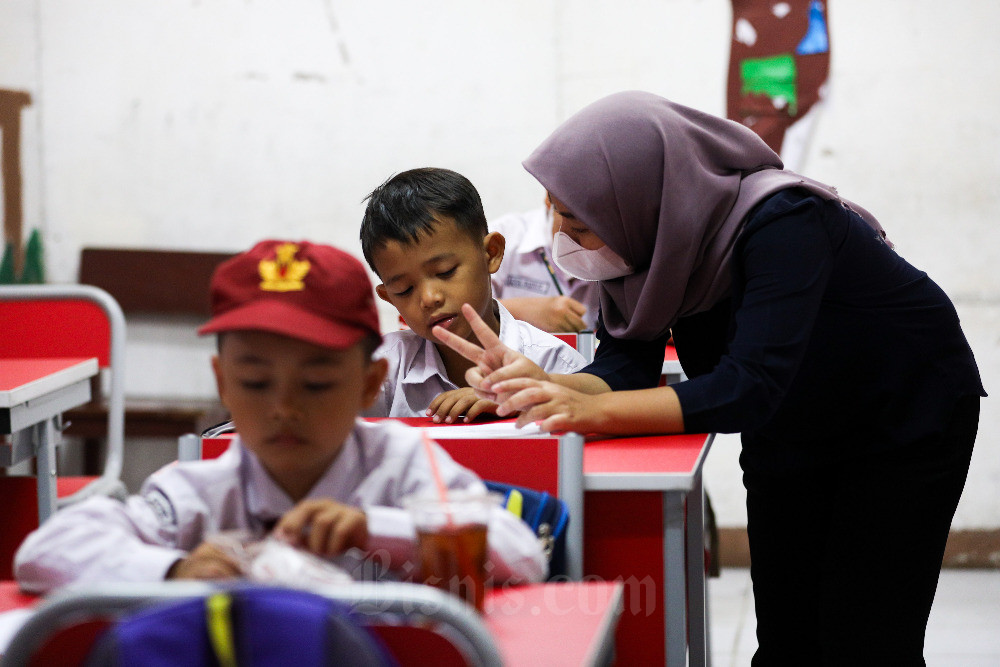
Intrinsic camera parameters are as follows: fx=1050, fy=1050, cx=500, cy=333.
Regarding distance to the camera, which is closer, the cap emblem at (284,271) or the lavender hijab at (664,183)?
the cap emblem at (284,271)

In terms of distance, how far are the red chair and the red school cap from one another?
4.61 ft

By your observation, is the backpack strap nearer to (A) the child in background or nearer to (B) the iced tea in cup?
(B) the iced tea in cup

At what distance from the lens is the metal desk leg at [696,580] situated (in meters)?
1.92

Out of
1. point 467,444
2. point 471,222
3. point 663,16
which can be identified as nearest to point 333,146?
point 663,16

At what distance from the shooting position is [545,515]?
3.71 feet

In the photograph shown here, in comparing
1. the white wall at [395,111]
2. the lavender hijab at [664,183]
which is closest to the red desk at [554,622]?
the lavender hijab at [664,183]

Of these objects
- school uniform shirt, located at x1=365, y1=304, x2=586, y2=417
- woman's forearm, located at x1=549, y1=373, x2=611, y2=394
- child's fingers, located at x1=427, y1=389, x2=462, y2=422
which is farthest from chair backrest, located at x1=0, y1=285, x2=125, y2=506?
woman's forearm, located at x1=549, y1=373, x2=611, y2=394

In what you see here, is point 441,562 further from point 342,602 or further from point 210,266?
point 210,266

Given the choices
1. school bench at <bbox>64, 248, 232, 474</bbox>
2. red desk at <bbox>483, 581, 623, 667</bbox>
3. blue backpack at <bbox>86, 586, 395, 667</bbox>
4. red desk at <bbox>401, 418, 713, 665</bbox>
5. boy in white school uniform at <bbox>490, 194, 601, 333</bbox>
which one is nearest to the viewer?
blue backpack at <bbox>86, 586, 395, 667</bbox>

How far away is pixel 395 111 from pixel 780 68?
4.48 feet

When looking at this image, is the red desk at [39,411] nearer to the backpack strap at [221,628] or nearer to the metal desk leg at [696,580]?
the metal desk leg at [696,580]

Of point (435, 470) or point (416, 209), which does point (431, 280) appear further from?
point (435, 470)

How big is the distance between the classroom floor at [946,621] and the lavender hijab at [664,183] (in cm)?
154

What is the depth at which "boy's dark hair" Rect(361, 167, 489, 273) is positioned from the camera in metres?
1.88
